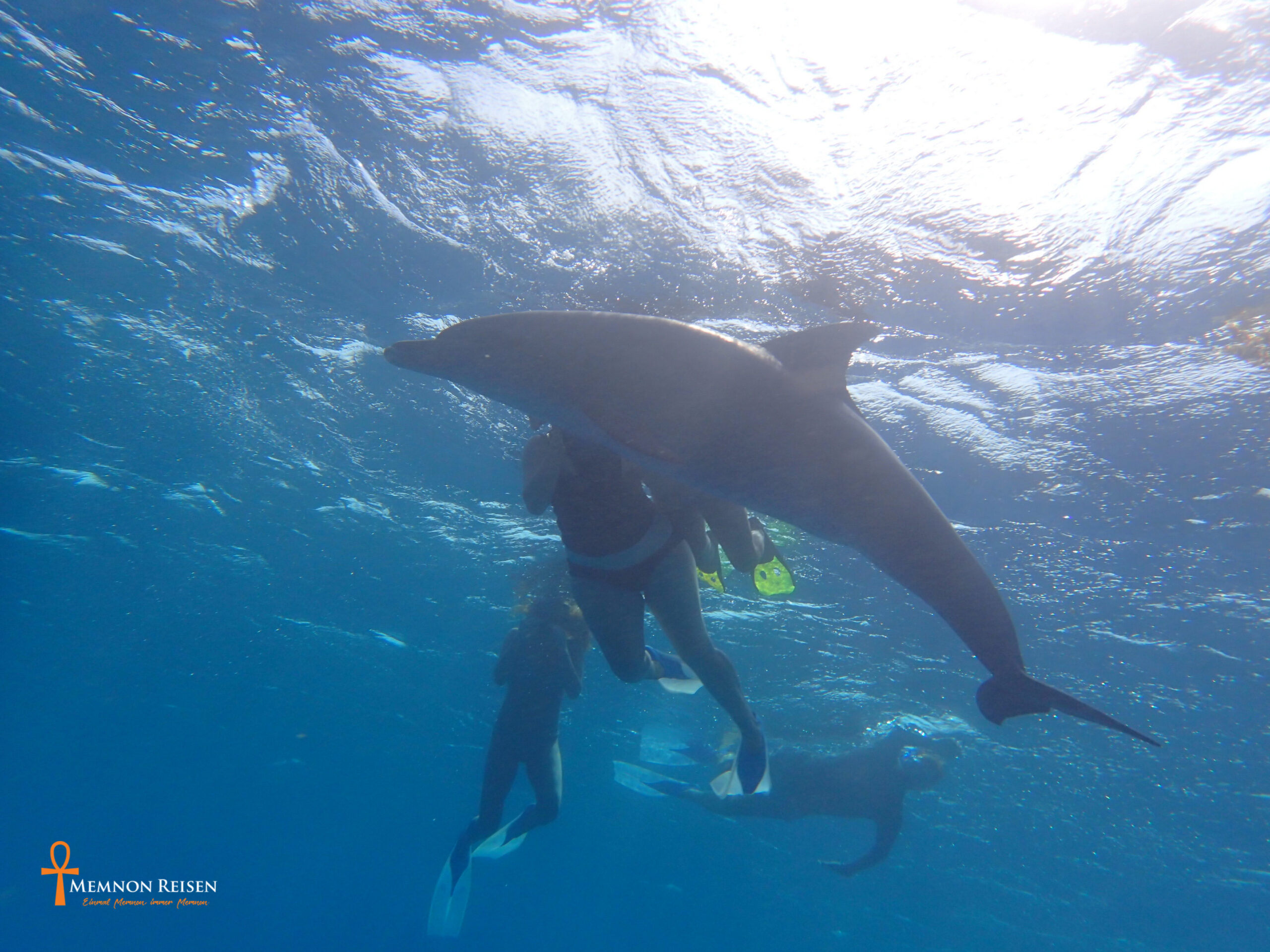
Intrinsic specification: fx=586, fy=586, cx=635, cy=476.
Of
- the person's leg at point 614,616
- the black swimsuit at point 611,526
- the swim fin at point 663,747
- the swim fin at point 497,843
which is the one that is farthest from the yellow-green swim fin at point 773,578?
A: the swim fin at point 663,747

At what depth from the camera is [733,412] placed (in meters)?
2.44

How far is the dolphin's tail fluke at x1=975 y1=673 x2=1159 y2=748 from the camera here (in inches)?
118

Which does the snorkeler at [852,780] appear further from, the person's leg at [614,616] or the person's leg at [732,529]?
the person's leg at [732,529]

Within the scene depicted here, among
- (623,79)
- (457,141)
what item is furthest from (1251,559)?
(457,141)

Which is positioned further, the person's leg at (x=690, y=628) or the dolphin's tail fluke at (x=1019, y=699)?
the person's leg at (x=690, y=628)

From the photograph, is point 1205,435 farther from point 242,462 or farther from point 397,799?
point 397,799

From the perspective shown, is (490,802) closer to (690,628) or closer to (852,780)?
(690,628)

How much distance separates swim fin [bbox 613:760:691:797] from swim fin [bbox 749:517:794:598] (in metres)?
22.3

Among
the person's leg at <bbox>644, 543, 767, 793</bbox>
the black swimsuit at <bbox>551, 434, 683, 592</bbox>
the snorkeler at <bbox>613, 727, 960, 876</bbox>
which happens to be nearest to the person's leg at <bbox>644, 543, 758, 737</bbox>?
the person's leg at <bbox>644, 543, 767, 793</bbox>

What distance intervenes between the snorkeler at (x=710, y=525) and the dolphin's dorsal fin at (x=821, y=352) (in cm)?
100

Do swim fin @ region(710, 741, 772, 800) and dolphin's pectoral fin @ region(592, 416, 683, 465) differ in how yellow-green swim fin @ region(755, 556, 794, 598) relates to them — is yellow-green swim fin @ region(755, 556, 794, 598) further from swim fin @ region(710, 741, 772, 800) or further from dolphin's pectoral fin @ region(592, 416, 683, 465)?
dolphin's pectoral fin @ region(592, 416, 683, 465)

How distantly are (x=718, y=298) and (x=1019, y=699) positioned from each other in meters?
5.36

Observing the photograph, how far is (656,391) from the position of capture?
94.3 inches

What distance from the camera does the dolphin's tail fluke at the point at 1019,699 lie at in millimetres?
2988
